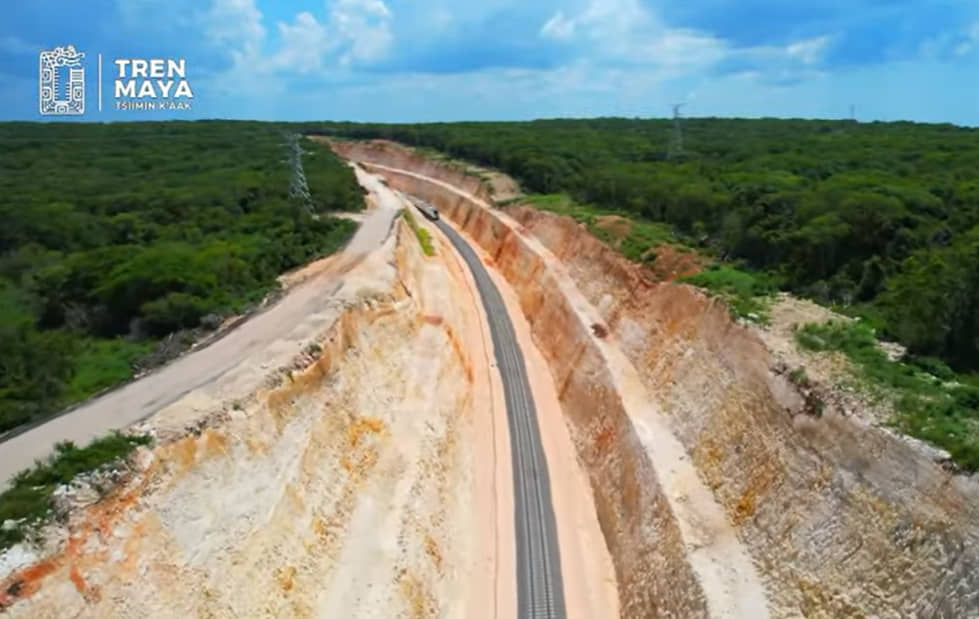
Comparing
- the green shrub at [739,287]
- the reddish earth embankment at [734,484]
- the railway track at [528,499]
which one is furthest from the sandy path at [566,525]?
the green shrub at [739,287]

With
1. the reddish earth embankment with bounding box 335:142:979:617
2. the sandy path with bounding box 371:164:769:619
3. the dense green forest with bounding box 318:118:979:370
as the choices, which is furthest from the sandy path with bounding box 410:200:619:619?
the dense green forest with bounding box 318:118:979:370

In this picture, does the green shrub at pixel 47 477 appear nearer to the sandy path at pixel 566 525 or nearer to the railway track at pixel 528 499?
the sandy path at pixel 566 525

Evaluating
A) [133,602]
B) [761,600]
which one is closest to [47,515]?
[133,602]

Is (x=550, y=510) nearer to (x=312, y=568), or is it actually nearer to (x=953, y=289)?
(x=312, y=568)

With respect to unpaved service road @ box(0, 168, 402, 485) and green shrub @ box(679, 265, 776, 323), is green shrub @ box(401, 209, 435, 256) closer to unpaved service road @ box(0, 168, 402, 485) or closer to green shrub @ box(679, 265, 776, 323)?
unpaved service road @ box(0, 168, 402, 485)

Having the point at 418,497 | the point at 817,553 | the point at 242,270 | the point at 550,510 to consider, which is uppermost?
the point at 242,270
